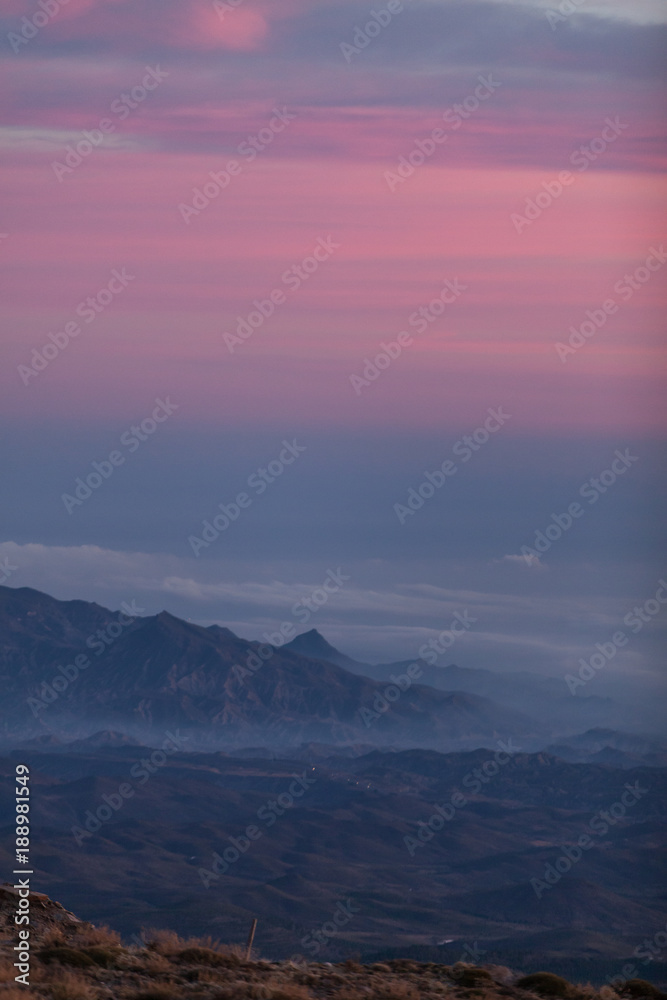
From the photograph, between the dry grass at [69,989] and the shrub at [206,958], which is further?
the shrub at [206,958]

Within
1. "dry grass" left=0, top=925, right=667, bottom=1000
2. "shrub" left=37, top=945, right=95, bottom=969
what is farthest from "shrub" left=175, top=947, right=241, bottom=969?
"shrub" left=37, top=945, right=95, bottom=969

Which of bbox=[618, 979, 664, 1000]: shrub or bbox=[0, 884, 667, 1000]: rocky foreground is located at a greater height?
bbox=[0, 884, 667, 1000]: rocky foreground

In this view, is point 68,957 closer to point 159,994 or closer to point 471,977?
point 159,994

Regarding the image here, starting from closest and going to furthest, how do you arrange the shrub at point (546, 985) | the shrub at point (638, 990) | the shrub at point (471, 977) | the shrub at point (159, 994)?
the shrub at point (159, 994) < the shrub at point (471, 977) < the shrub at point (546, 985) < the shrub at point (638, 990)

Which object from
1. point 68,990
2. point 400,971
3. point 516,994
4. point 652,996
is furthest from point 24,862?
point 652,996

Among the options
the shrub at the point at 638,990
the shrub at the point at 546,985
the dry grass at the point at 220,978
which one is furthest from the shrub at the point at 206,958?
the shrub at the point at 638,990

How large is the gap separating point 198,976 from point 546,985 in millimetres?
8684

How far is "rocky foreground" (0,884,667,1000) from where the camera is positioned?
81.9 ft

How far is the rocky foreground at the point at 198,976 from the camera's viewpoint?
983 inches

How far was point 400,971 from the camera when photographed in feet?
99.7

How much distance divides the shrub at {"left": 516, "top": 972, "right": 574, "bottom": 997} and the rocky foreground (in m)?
0.02

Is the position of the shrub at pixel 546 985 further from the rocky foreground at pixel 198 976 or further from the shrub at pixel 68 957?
the shrub at pixel 68 957

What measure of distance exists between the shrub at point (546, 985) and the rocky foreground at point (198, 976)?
2 cm

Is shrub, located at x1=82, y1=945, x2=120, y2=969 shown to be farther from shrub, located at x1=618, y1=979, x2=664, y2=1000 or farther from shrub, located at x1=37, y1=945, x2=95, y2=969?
shrub, located at x1=618, y1=979, x2=664, y2=1000
